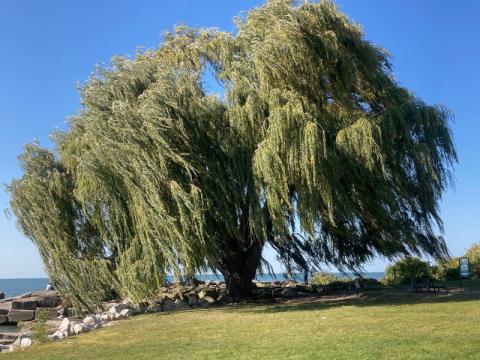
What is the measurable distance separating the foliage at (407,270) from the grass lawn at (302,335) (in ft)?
23.5

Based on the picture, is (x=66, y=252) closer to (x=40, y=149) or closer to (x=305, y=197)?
(x=40, y=149)

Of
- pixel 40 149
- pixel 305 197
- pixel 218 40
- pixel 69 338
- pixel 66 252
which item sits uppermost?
pixel 218 40

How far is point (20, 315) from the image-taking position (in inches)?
987

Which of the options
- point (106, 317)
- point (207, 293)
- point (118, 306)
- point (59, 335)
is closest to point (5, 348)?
point (59, 335)

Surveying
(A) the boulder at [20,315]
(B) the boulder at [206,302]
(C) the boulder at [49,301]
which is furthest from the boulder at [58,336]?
(C) the boulder at [49,301]

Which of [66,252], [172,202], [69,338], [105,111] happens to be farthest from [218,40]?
[69,338]

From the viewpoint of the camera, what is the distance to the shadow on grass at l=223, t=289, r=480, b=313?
1499 centimetres

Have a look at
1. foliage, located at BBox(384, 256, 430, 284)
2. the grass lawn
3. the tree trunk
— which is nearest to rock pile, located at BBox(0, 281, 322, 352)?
the tree trunk

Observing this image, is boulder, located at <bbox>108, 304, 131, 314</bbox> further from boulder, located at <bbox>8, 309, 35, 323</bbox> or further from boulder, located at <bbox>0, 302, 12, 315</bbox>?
boulder, located at <bbox>0, 302, 12, 315</bbox>

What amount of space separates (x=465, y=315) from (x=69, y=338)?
9.42 m

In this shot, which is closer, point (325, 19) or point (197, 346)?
point (197, 346)

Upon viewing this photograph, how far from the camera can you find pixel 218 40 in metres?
18.5

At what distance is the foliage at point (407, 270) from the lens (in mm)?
22781

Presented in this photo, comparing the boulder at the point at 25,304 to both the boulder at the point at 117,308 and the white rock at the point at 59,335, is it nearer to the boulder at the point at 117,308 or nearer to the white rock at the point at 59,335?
the boulder at the point at 117,308
